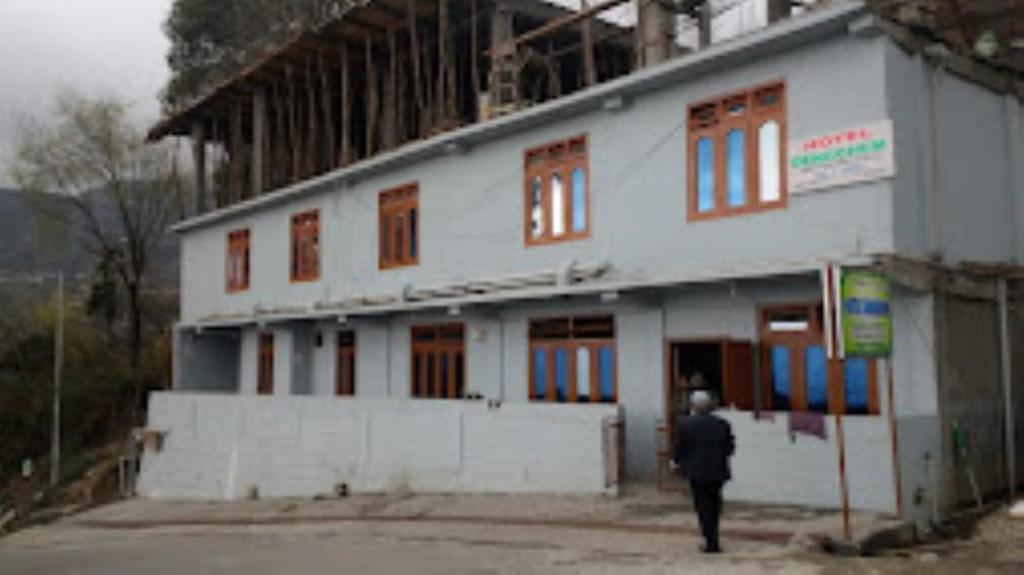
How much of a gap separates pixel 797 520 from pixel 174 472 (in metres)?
16.5

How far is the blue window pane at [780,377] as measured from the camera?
12.3 meters

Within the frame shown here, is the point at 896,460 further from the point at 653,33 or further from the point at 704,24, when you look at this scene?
the point at 704,24

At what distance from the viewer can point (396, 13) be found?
2084 centimetres

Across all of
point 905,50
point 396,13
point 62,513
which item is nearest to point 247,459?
point 62,513

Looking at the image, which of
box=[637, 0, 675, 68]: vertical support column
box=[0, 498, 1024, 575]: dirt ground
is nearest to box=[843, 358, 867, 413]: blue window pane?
box=[0, 498, 1024, 575]: dirt ground

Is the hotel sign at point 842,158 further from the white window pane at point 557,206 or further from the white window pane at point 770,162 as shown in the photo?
the white window pane at point 557,206

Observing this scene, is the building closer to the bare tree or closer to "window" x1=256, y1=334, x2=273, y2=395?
"window" x1=256, y1=334, x2=273, y2=395

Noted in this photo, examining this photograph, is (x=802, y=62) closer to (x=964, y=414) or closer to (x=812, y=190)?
(x=812, y=190)

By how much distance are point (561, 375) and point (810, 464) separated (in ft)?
17.8

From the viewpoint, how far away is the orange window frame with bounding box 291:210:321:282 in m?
21.7

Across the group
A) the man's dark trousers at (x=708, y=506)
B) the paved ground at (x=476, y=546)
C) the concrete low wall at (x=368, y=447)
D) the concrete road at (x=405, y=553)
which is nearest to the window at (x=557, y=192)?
the concrete low wall at (x=368, y=447)

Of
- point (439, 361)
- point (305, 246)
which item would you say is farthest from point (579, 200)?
point (305, 246)

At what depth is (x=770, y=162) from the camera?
1220 cm

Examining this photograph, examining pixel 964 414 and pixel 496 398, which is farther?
pixel 496 398
